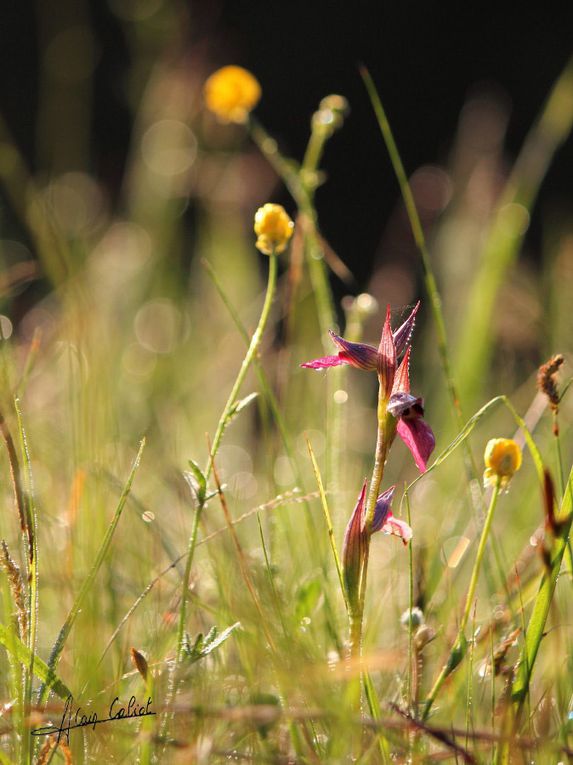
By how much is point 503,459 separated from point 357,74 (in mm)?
4996

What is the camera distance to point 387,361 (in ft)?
2.31

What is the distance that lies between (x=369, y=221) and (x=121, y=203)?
1484mm

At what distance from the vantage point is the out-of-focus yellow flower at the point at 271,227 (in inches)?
30.1

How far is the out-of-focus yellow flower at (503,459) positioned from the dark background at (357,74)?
3887mm

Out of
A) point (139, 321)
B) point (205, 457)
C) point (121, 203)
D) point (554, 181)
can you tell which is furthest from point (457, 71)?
point (205, 457)

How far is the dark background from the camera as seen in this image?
16.0ft

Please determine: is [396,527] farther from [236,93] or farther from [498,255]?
[498,255]

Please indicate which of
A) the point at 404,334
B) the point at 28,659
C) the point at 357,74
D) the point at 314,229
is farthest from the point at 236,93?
the point at 357,74

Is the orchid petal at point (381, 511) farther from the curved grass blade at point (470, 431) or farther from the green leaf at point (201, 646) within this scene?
the green leaf at point (201, 646)

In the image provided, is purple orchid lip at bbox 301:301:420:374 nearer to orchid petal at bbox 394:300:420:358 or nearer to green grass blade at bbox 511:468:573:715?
orchid petal at bbox 394:300:420:358

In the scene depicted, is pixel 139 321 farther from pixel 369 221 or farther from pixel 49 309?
pixel 369 221

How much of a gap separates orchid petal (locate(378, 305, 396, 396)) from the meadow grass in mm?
74

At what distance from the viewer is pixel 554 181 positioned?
500 centimetres
